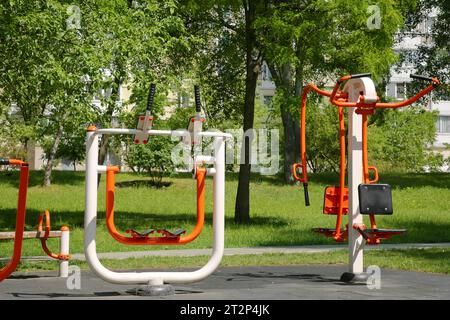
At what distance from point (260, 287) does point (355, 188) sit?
176cm

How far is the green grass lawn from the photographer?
2252 cm

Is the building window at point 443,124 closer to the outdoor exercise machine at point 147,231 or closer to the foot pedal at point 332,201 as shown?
the foot pedal at point 332,201

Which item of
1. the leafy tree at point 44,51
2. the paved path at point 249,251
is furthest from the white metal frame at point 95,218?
the paved path at point 249,251

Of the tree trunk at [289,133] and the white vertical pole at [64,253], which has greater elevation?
the tree trunk at [289,133]

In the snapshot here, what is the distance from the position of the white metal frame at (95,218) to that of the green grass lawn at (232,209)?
947cm

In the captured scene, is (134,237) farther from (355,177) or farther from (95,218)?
(355,177)

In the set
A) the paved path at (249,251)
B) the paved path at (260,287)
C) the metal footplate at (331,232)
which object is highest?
the metal footplate at (331,232)

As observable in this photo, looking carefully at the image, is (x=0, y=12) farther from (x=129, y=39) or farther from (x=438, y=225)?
(x=438, y=225)

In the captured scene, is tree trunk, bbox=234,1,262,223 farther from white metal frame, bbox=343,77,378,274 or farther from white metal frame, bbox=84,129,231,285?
white metal frame, bbox=84,129,231,285

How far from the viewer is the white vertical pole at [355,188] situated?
11.8 meters

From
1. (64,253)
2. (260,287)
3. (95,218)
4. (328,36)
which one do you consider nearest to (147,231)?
(95,218)
